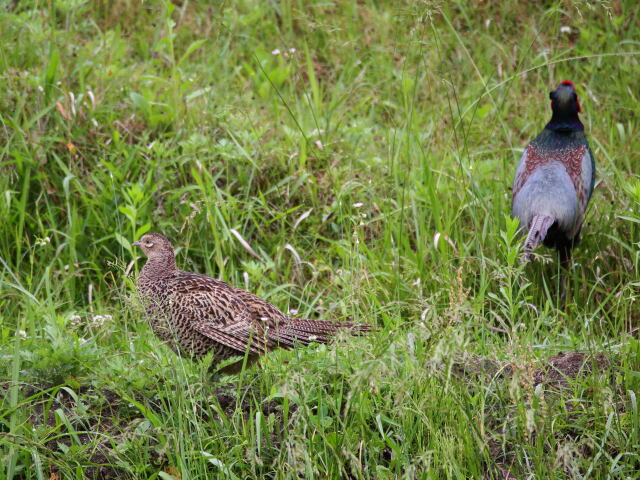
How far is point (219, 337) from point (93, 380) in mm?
669

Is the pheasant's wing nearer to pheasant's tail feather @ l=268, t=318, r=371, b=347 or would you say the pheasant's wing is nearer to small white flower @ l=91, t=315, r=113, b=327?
pheasant's tail feather @ l=268, t=318, r=371, b=347

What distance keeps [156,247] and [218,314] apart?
73 cm

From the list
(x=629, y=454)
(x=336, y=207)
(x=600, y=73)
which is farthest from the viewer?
(x=600, y=73)

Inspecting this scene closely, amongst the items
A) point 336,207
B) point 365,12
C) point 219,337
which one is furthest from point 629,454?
point 365,12

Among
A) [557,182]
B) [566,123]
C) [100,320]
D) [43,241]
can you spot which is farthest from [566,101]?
[43,241]

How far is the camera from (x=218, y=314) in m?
4.31

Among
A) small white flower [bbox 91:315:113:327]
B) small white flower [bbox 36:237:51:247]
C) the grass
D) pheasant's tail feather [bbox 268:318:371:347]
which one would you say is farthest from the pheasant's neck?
small white flower [bbox 36:237:51:247]

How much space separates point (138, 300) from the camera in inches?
136

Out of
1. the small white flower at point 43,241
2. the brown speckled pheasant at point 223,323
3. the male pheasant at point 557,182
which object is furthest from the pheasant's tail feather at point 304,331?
the small white flower at point 43,241

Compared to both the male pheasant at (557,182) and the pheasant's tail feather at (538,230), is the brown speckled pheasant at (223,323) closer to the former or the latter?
the pheasant's tail feather at (538,230)

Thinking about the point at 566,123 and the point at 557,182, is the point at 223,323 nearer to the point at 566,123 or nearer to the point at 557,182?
the point at 557,182

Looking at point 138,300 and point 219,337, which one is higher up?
point 138,300

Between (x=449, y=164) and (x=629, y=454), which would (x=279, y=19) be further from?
(x=629, y=454)

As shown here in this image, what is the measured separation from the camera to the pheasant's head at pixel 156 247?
478 cm
